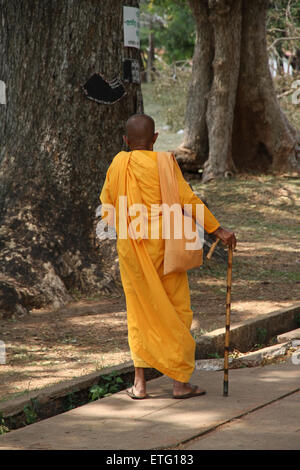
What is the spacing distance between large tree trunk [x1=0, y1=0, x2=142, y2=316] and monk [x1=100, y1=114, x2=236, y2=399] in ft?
9.24

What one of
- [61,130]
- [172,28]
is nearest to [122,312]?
[61,130]

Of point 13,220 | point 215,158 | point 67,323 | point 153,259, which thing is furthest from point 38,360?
point 215,158

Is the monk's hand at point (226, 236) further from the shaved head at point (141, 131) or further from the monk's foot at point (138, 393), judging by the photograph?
the monk's foot at point (138, 393)

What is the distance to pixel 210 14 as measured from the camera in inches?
555

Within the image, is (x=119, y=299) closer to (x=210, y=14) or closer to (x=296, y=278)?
(x=296, y=278)

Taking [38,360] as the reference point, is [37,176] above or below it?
above

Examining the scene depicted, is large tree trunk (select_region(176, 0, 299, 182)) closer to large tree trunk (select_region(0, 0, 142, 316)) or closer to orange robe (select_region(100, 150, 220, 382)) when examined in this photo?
large tree trunk (select_region(0, 0, 142, 316))

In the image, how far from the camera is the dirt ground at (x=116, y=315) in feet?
18.5

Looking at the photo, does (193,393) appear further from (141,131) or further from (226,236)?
(141,131)

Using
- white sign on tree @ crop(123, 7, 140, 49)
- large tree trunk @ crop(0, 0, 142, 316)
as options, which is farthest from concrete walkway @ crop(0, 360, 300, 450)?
white sign on tree @ crop(123, 7, 140, 49)

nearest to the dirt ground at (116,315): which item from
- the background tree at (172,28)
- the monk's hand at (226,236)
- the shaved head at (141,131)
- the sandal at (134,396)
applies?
the sandal at (134,396)

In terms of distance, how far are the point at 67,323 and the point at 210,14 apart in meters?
8.87

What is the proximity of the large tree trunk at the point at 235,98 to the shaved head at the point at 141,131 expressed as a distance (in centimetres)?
952

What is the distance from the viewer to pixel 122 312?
7.22 meters
